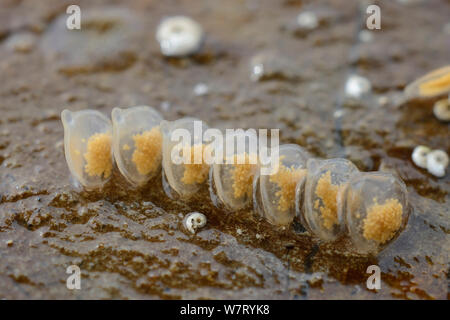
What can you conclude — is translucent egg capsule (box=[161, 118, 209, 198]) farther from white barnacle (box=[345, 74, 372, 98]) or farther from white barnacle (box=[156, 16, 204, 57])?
white barnacle (box=[345, 74, 372, 98])

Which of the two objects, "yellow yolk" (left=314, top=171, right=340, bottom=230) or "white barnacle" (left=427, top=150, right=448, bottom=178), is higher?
"white barnacle" (left=427, top=150, right=448, bottom=178)

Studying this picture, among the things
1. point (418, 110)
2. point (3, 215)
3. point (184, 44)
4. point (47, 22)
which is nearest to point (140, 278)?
point (3, 215)

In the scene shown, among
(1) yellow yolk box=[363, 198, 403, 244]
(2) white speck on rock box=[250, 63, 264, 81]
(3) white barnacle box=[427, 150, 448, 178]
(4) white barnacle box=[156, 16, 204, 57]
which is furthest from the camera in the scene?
(4) white barnacle box=[156, 16, 204, 57]

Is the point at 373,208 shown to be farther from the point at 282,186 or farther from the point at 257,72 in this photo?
the point at 257,72

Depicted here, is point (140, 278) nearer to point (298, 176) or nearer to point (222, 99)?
point (298, 176)

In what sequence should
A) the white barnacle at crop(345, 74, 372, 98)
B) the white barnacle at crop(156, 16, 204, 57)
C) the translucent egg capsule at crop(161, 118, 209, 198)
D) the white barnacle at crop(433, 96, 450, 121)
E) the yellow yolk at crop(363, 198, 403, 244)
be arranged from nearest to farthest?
the yellow yolk at crop(363, 198, 403, 244) < the translucent egg capsule at crop(161, 118, 209, 198) < the white barnacle at crop(433, 96, 450, 121) < the white barnacle at crop(345, 74, 372, 98) < the white barnacle at crop(156, 16, 204, 57)

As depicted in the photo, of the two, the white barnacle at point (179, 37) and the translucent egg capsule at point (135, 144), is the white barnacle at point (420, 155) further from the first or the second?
the white barnacle at point (179, 37)

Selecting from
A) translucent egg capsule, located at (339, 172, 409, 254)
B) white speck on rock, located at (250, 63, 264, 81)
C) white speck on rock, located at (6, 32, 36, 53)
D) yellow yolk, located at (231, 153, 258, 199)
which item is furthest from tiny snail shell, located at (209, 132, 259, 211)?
white speck on rock, located at (6, 32, 36, 53)

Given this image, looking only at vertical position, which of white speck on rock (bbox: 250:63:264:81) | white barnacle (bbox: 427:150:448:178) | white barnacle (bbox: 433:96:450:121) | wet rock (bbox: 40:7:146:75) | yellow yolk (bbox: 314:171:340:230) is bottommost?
yellow yolk (bbox: 314:171:340:230)
